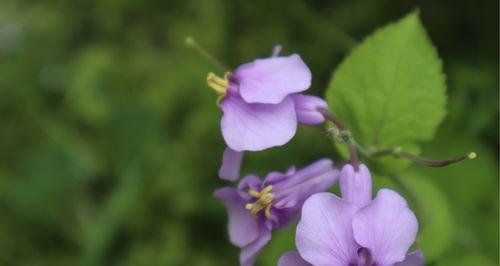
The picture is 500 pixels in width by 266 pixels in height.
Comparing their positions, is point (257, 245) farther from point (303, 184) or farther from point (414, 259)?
point (414, 259)

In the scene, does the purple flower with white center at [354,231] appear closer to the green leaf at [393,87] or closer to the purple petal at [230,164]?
the purple petal at [230,164]

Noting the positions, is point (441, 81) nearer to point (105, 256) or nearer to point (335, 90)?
point (335, 90)

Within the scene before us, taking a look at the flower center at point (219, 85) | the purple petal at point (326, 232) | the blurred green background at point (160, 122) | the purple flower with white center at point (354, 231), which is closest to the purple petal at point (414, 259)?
the purple flower with white center at point (354, 231)

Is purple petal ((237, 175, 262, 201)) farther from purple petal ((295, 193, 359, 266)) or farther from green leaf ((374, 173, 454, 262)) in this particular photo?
green leaf ((374, 173, 454, 262))

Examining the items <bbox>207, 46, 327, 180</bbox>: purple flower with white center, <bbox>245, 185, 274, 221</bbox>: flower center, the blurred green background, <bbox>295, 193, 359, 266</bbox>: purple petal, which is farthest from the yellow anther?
the blurred green background

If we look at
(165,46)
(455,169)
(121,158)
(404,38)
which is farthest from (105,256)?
(404,38)

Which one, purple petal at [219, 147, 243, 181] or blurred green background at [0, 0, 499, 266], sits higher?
blurred green background at [0, 0, 499, 266]
